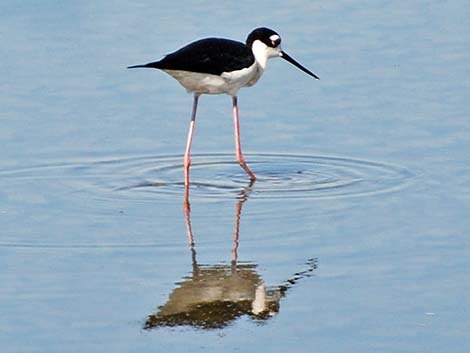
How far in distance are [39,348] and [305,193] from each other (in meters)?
Answer: 3.11

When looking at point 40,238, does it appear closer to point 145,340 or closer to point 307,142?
point 145,340

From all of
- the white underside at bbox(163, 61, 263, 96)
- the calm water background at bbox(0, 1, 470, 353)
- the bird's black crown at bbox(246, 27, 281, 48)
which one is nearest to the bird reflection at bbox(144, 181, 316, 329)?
the calm water background at bbox(0, 1, 470, 353)

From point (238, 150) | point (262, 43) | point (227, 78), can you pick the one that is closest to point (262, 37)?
point (262, 43)

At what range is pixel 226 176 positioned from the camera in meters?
9.89

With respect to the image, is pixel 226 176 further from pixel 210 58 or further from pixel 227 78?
pixel 210 58

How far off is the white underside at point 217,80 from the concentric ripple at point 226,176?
1.54 feet

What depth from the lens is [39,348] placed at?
6457 millimetres

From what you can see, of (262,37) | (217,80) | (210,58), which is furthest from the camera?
(262,37)

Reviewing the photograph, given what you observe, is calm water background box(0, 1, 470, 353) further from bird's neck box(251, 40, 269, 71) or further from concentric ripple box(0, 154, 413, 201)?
bird's neck box(251, 40, 269, 71)

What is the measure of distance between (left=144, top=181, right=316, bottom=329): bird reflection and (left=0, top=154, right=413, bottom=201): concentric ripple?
1498 mm

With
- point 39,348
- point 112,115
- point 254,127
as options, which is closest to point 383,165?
point 254,127

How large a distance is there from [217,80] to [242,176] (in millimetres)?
676

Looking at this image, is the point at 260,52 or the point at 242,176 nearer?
the point at 242,176

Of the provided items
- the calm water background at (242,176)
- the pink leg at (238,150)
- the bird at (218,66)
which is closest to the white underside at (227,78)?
the bird at (218,66)
